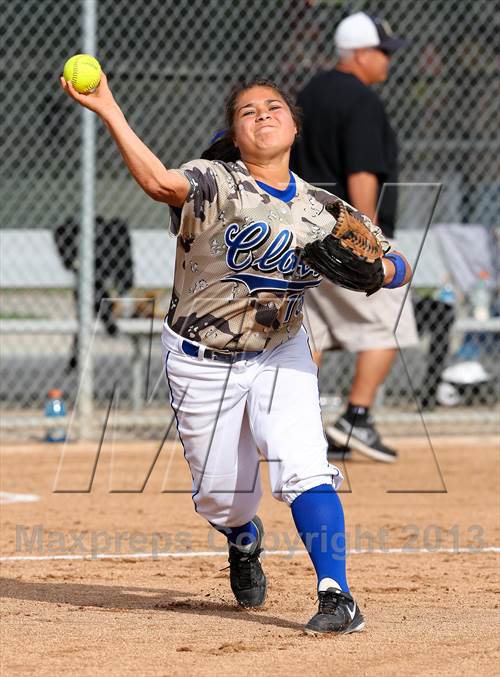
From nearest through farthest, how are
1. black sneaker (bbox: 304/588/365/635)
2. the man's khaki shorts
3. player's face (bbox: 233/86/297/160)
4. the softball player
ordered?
1. black sneaker (bbox: 304/588/365/635)
2. the softball player
3. player's face (bbox: 233/86/297/160)
4. the man's khaki shorts

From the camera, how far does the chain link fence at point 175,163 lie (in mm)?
8945

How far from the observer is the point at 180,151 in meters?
11.1

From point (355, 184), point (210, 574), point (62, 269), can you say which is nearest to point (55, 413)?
point (62, 269)

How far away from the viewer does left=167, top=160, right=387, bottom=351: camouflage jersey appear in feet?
12.8

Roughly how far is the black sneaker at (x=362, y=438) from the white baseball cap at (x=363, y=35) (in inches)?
84.6

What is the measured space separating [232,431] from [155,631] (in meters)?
0.65

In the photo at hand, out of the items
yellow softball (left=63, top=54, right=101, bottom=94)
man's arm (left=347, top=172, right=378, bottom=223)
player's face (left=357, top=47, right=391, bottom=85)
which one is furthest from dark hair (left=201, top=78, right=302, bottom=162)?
player's face (left=357, top=47, right=391, bottom=85)

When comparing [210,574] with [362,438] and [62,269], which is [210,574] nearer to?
[362,438]

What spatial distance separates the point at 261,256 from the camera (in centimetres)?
395

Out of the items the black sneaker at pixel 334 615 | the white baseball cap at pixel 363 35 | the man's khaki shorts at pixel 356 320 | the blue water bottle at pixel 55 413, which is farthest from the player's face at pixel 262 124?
the blue water bottle at pixel 55 413

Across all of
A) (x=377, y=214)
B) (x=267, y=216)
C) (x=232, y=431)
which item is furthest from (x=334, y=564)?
(x=377, y=214)

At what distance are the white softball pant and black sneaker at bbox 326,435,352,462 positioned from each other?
3.24 metres

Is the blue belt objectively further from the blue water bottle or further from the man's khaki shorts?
the blue water bottle

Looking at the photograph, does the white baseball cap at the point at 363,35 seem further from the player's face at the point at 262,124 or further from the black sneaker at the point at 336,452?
the player's face at the point at 262,124
